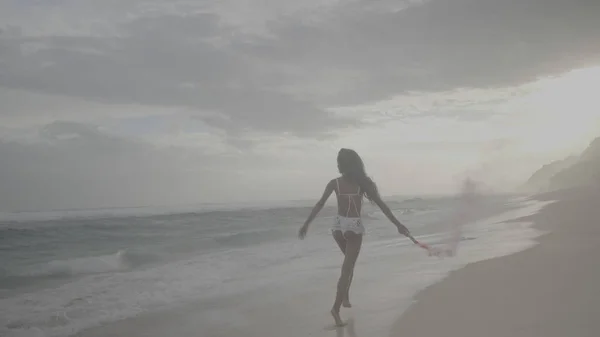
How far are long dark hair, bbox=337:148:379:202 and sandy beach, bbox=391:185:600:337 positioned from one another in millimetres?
1536

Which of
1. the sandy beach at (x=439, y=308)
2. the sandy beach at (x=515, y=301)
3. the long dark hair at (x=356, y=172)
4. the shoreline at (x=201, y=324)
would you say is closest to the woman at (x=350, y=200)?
the long dark hair at (x=356, y=172)

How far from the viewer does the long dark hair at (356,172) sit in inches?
228

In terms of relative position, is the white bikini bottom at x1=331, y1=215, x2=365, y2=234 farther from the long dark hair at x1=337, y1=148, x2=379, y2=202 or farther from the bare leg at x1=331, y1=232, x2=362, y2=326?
the long dark hair at x1=337, y1=148, x2=379, y2=202

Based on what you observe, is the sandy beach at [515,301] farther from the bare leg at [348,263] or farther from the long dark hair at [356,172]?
the long dark hair at [356,172]

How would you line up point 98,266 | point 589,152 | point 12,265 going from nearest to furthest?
point 98,266
point 12,265
point 589,152

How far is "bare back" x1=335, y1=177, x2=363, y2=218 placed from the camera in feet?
18.9

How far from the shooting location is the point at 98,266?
15125 millimetres

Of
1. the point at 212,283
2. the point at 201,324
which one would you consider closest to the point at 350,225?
the point at 201,324

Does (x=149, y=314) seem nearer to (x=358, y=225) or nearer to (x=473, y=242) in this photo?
(x=358, y=225)

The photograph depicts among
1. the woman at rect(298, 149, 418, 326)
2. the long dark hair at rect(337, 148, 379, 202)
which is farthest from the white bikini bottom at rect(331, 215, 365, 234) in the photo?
the long dark hair at rect(337, 148, 379, 202)

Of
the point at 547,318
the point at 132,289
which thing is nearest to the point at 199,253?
the point at 132,289

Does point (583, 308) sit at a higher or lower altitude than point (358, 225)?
lower

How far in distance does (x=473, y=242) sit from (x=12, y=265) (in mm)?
15203

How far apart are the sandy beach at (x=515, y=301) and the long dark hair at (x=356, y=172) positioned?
5.04ft
